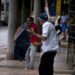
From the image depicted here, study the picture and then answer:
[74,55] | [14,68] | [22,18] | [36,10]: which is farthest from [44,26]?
[22,18]

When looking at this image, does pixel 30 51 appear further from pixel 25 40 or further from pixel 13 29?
pixel 13 29

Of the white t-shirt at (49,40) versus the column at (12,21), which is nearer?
the white t-shirt at (49,40)

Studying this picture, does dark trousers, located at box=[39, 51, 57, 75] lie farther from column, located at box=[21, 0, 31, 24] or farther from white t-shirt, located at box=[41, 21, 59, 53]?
column, located at box=[21, 0, 31, 24]

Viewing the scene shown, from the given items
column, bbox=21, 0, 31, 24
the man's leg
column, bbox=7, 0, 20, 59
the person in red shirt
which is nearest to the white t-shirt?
the person in red shirt

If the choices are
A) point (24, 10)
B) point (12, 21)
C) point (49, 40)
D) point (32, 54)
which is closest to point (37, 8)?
point (12, 21)

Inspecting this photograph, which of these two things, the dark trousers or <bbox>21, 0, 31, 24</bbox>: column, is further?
<bbox>21, 0, 31, 24</bbox>: column

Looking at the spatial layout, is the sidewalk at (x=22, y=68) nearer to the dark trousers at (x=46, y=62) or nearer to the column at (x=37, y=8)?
the column at (x=37, y=8)

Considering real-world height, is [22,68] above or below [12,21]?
below

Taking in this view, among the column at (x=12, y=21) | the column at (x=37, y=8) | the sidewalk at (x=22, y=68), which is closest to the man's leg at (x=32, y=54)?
the sidewalk at (x=22, y=68)

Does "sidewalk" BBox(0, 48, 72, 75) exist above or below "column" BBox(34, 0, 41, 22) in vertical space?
below

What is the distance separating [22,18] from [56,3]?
9.86 m

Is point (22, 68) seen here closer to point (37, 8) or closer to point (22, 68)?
point (22, 68)

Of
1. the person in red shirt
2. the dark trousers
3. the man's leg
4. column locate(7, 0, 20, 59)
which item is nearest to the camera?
the dark trousers

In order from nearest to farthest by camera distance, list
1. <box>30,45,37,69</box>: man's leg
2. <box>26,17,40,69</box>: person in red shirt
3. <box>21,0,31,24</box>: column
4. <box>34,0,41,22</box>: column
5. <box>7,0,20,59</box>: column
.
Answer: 1. <box>26,17,40,69</box>: person in red shirt
2. <box>30,45,37,69</box>: man's leg
3. <box>7,0,20,59</box>: column
4. <box>34,0,41,22</box>: column
5. <box>21,0,31,24</box>: column
